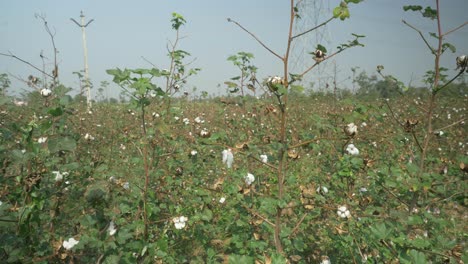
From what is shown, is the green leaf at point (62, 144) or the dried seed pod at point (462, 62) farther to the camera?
the dried seed pod at point (462, 62)

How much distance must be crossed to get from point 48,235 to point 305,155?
3.92 metres

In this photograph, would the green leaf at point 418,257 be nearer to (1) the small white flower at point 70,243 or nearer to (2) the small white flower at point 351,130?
(2) the small white flower at point 351,130

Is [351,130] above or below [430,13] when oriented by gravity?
below

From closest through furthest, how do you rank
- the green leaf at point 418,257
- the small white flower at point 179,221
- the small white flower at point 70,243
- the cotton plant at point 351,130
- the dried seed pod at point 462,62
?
the green leaf at point 418,257 < the cotton plant at point 351,130 < the dried seed pod at point 462,62 < the small white flower at point 70,243 < the small white flower at point 179,221

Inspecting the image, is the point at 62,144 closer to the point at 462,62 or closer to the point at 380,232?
the point at 380,232

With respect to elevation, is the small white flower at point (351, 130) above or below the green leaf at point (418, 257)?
above

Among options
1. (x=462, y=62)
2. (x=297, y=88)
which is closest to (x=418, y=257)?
(x=297, y=88)

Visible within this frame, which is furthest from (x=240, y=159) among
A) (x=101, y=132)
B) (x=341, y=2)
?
(x=341, y=2)

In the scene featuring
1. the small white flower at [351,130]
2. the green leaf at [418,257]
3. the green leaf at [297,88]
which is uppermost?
the green leaf at [297,88]

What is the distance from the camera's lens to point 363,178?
4047 millimetres

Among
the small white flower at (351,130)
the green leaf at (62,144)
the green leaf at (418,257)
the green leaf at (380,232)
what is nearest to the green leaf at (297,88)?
the small white flower at (351,130)

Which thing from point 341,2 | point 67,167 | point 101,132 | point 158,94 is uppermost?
point 101,132

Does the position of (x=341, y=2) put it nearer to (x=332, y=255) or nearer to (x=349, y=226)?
(x=349, y=226)

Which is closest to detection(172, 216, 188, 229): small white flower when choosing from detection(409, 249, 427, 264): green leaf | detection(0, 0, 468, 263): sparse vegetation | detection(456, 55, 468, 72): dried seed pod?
detection(0, 0, 468, 263): sparse vegetation
